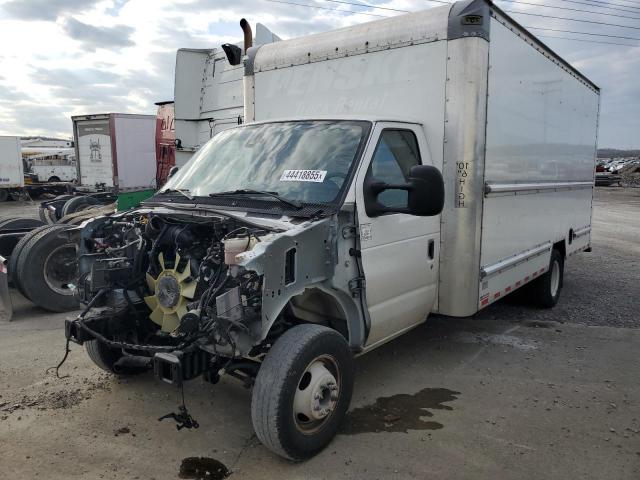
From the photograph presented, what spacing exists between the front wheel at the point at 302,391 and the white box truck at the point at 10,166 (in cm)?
2758

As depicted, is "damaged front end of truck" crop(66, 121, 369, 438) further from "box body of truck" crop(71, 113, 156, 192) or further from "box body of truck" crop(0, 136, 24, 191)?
"box body of truck" crop(0, 136, 24, 191)

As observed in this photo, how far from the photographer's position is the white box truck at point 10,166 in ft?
85.9

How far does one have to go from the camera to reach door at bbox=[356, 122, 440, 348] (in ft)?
13.0

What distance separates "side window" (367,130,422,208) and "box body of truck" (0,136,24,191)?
27.0 meters

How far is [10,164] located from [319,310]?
2764 centimetres

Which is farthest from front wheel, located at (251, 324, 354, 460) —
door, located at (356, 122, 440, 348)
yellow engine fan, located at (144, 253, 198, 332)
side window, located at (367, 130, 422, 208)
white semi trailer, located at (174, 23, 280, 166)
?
white semi trailer, located at (174, 23, 280, 166)

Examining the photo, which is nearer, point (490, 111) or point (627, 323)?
point (490, 111)

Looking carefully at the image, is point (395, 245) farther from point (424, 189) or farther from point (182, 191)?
point (182, 191)

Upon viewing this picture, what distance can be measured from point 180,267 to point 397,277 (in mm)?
1662

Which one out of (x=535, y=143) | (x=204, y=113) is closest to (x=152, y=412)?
(x=535, y=143)

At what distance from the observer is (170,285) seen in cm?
378

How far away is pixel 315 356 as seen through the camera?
3.42 meters

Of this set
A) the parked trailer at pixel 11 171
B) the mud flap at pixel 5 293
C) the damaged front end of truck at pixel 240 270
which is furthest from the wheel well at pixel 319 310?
the parked trailer at pixel 11 171

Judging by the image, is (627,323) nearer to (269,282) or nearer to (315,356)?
(315,356)
